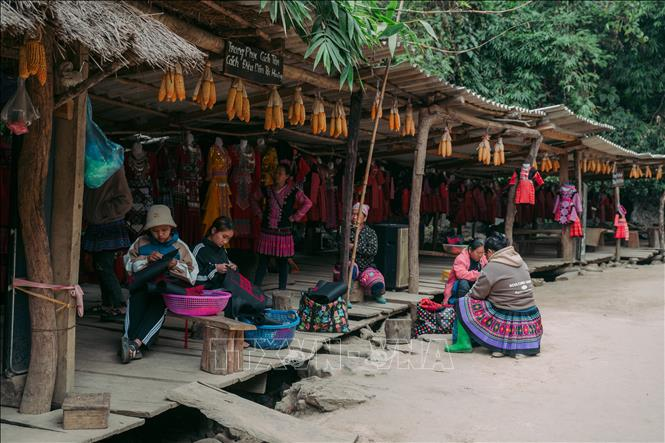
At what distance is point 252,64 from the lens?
5.50 m

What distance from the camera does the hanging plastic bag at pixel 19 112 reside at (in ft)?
11.4

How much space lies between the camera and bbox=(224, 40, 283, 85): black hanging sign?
5309mm

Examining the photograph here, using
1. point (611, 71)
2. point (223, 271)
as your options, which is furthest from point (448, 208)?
point (223, 271)

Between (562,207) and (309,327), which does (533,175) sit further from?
(309,327)

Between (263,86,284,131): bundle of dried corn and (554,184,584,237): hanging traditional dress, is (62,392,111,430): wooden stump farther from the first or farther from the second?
(554,184,584,237): hanging traditional dress

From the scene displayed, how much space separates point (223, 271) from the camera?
18.7 feet

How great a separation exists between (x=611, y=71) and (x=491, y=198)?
20.7 ft

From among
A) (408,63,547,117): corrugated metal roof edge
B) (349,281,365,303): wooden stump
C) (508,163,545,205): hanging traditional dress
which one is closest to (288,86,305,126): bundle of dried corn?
(408,63,547,117): corrugated metal roof edge

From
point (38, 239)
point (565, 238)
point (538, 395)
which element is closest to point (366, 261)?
point (538, 395)

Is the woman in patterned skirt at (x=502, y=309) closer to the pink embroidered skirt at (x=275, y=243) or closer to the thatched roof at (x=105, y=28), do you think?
the pink embroidered skirt at (x=275, y=243)

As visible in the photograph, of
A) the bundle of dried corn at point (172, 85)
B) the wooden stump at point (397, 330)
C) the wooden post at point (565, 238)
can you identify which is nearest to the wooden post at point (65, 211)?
the bundle of dried corn at point (172, 85)

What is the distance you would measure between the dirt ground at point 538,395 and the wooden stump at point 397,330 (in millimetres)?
180

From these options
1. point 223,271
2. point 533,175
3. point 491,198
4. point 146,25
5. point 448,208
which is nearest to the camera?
point 146,25

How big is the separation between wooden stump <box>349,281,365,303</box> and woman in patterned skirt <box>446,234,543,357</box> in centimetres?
161
